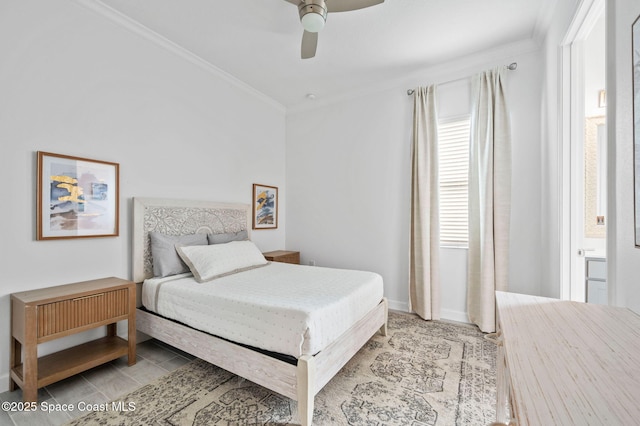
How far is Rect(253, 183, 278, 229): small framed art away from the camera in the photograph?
395 cm

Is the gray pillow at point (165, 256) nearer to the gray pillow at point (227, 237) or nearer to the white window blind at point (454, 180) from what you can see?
the gray pillow at point (227, 237)

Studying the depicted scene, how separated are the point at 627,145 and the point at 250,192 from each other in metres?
3.55

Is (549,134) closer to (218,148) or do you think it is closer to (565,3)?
(565,3)

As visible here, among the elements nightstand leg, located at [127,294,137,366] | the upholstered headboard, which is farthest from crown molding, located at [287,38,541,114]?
nightstand leg, located at [127,294,137,366]

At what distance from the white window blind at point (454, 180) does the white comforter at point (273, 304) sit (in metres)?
1.24

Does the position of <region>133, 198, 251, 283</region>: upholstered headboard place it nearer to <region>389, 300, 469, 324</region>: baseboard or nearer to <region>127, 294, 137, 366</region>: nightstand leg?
<region>127, 294, 137, 366</region>: nightstand leg

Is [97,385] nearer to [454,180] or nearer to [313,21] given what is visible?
[313,21]

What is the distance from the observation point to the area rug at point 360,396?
164 centimetres

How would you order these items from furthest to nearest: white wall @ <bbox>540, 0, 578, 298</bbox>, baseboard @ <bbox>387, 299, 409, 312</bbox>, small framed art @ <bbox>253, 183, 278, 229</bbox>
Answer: small framed art @ <bbox>253, 183, 278, 229</bbox> → baseboard @ <bbox>387, 299, 409, 312</bbox> → white wall @ <bbox>540, 0, 578, 298</bbox>

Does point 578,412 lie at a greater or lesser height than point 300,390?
greater

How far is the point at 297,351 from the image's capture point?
64.3 inches

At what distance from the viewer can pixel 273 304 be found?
5.93 ft

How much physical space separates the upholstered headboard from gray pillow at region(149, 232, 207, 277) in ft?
0.30

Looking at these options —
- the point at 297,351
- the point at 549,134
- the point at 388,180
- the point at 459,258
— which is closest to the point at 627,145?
the point at 549,134
